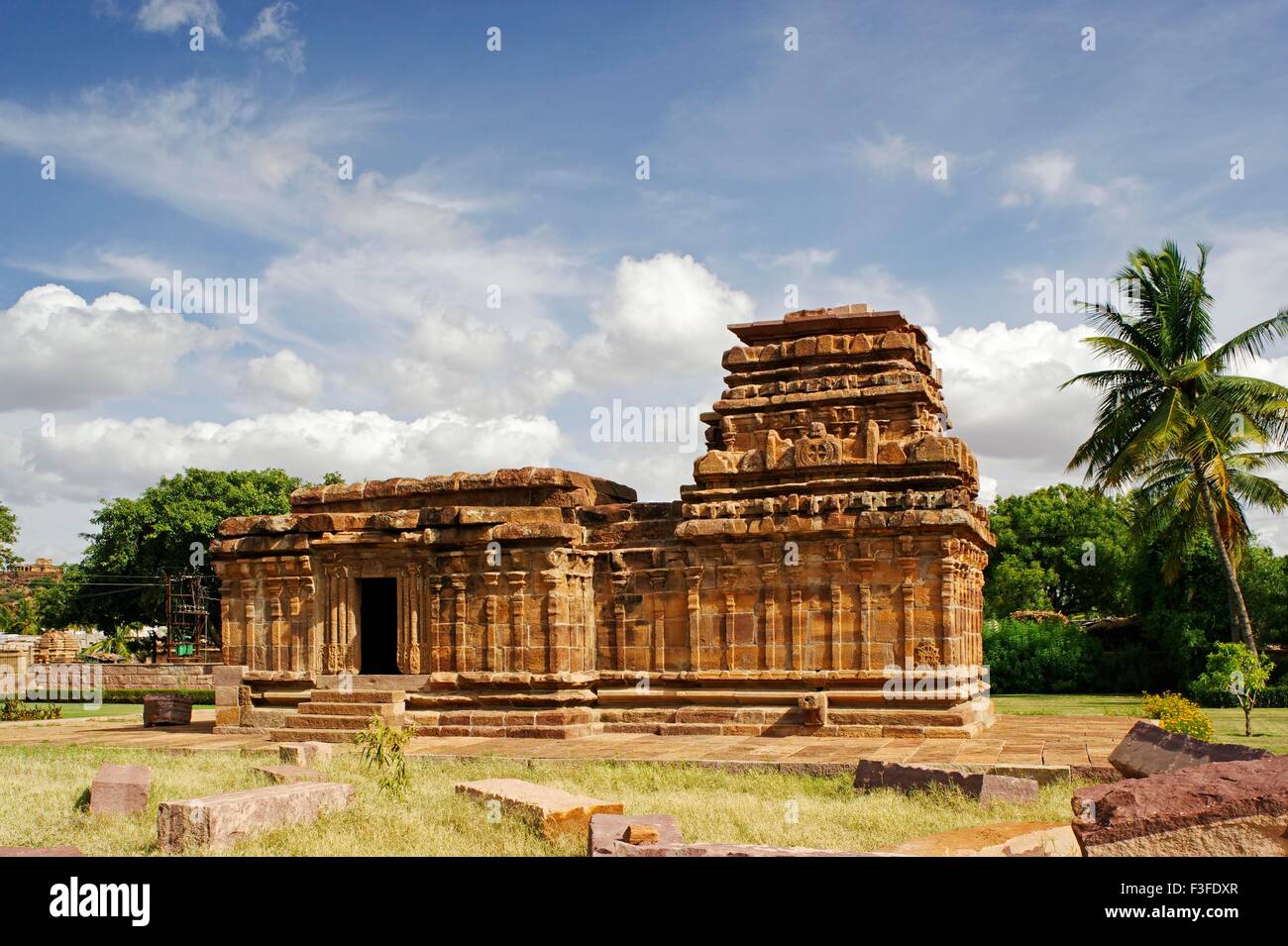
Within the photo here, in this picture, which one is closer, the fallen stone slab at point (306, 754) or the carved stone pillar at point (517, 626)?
the fallen stone slab at point (306, 754)

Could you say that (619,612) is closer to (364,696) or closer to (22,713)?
(364,696)

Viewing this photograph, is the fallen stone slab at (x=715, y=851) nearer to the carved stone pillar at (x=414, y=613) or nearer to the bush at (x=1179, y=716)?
the bush at (x=1179, y=716)

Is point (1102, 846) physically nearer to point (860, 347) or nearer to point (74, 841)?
point (74, 841)

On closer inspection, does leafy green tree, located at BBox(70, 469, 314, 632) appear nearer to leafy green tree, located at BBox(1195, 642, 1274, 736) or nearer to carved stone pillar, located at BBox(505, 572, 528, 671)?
carved stone pillar, located at BBox(505, 572, 528, 671)

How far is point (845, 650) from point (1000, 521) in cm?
3164

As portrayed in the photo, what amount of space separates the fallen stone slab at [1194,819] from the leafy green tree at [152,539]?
39294mm

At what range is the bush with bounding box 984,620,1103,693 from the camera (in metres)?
33.4

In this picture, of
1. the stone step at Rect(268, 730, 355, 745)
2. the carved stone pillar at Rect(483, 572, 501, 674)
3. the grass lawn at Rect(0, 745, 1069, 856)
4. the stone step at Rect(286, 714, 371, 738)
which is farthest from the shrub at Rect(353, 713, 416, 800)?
the carved stone pillar at Rect(483, 572, 501, 674)

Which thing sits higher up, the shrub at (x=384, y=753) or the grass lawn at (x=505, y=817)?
the shrub at (x=384, y=753)

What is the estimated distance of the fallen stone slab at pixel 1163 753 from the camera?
31.7 ft

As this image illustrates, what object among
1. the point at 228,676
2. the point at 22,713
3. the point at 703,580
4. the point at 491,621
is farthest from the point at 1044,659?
the point at 22,713

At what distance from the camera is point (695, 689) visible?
673 inches

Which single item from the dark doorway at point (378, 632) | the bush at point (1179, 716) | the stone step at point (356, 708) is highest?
the dark doorway at point (378, 632)

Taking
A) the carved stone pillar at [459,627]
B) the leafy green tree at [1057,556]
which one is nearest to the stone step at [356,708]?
the carved stone pillar at [459,627]
